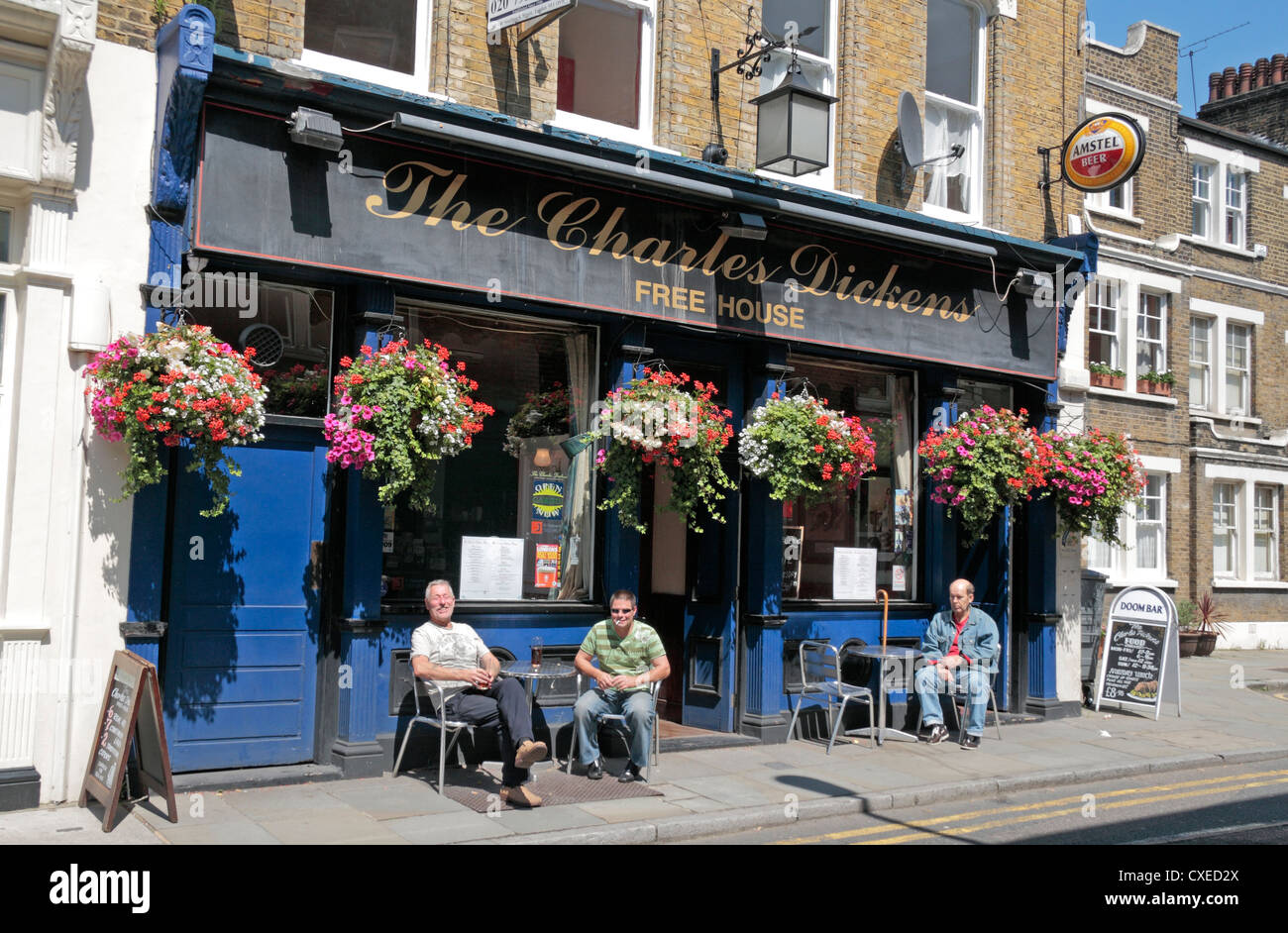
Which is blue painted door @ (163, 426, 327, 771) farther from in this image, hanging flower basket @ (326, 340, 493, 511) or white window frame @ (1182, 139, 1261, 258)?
white window frame @ (1182, 139, 1261, 258)

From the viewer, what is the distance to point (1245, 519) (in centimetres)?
2141

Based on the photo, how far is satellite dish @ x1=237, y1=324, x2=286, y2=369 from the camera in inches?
320

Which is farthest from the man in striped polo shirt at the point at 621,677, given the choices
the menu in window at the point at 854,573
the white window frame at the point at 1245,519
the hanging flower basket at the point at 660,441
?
the white window frame at the point at 1245,519

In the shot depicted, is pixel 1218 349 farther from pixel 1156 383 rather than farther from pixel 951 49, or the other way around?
pixel 951 49

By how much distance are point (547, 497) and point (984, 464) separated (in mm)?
4425

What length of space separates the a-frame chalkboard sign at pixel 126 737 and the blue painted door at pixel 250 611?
0.68 m

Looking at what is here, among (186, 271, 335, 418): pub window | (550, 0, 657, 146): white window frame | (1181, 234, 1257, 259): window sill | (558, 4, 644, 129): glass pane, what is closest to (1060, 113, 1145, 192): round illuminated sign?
(550, 0, 657, 146): white window frame

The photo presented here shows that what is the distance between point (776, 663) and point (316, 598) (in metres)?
4.28

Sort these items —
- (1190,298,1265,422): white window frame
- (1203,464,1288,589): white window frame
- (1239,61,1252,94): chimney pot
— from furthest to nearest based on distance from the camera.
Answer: (1239,61,1252,94): chimney pot → (1203,464,1288,589): white window frame → (1190,298,1265,422): white window frame

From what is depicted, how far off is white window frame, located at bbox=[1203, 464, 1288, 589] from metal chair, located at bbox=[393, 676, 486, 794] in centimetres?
1752

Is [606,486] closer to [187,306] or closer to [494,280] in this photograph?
[494,280]

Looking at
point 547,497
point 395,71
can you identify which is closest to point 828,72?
point 395,71

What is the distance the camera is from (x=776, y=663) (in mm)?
10336
